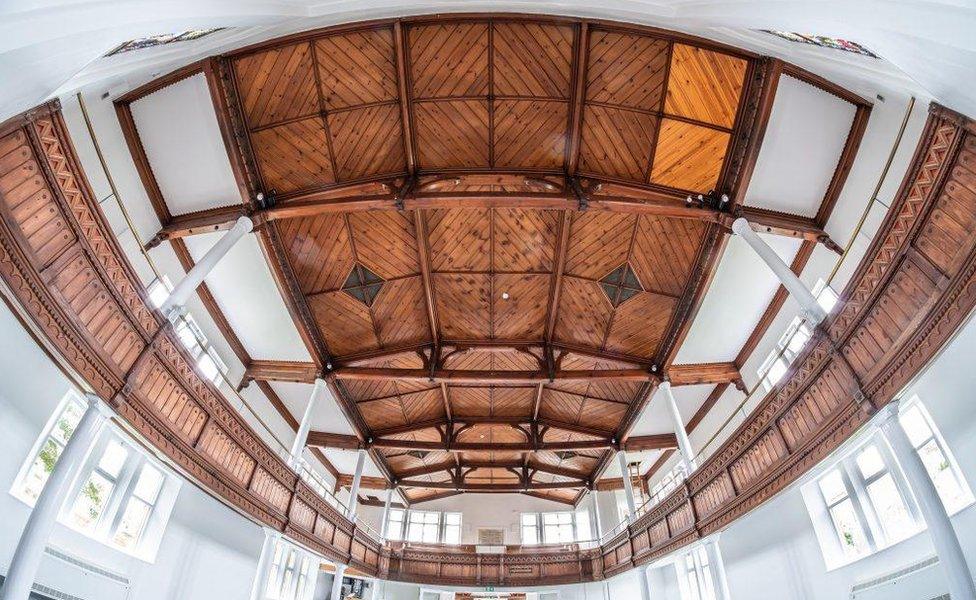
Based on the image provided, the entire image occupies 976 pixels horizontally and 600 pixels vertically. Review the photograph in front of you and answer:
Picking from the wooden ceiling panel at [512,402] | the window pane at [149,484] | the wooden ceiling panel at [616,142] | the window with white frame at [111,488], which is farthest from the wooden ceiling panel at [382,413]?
the wooden ceiling panel at [616,142]

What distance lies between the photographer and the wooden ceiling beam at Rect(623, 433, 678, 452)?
16.3 m

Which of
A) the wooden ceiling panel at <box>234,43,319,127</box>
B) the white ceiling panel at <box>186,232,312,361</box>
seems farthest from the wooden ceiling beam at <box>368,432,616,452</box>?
the wooden ceiling panel at <box>234,43,319,127</box>

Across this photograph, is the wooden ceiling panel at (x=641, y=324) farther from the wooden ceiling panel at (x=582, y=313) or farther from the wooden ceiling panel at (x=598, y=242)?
the wooden ceiling panel at (x=598, y=242)

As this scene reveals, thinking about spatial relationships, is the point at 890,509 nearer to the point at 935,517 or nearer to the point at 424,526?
the point at 935,517

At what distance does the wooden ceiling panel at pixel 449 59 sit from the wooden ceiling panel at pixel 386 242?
304cm

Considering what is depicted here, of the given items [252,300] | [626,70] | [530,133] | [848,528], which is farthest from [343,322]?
[848,528]

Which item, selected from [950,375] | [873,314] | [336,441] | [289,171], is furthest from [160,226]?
[950,375]

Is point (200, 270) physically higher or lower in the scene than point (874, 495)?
higher

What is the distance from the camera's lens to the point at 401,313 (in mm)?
13469

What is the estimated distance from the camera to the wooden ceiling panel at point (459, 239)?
11422 mm

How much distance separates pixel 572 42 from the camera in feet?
28.0

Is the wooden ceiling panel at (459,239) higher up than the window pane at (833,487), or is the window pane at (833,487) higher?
the wooden ceiling panel at (459,239)

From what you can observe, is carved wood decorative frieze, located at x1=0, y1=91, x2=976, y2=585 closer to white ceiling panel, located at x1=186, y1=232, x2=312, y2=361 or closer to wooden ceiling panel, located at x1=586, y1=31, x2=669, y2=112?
white ceiling panel, located at x1=186, y1=232, x2=312, y2=361

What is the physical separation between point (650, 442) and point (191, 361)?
14677 mm
